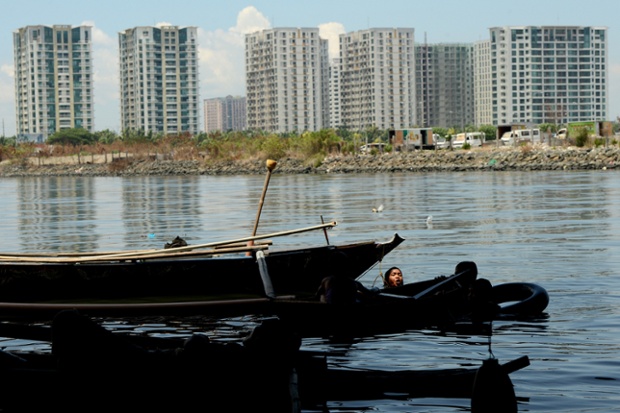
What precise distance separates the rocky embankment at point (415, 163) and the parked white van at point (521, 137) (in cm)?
349

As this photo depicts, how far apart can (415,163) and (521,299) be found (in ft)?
279

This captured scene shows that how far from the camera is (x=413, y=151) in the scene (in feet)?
359

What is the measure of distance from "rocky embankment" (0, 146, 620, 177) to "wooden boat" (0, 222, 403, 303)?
223 ft

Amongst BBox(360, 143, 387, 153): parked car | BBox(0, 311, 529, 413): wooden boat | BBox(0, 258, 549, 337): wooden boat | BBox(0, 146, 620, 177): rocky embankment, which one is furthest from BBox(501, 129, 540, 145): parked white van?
BBox(0, 311, 529, 413): wooden boat

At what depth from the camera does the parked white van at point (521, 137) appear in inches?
4131

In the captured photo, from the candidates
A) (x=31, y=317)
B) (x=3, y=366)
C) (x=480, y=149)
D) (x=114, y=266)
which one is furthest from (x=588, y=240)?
(x=480, y=149)

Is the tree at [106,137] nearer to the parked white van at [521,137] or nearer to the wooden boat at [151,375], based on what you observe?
the parked white van at [521,137]

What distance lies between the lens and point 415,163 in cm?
10150

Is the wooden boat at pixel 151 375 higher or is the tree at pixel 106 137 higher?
the tree at pixel 106 137

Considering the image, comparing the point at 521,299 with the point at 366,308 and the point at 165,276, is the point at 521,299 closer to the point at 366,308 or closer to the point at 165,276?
the point at 366,308

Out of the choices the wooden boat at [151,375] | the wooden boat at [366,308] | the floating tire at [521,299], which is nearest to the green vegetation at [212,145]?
the floating tire at [521,299]

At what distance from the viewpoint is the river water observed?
42.0 feet

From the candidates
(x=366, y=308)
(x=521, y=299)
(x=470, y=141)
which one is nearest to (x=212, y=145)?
(x=470, y=141)

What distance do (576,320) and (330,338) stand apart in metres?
3.98
